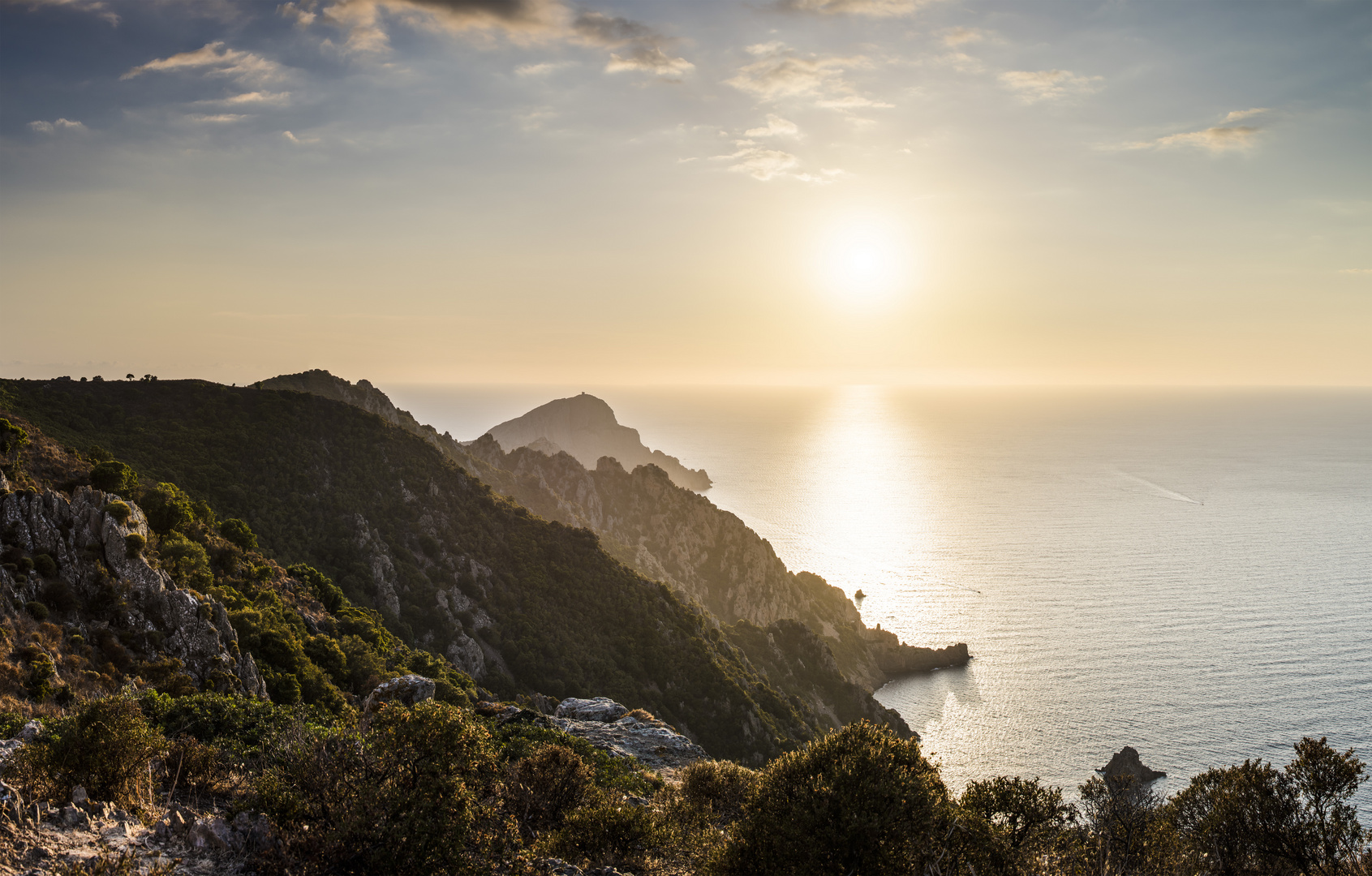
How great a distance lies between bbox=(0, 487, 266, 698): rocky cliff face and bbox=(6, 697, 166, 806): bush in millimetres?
17112

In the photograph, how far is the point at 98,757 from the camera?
17734 mm

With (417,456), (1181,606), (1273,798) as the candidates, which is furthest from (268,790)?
(1181,606)

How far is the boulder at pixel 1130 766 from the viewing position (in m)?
77.9

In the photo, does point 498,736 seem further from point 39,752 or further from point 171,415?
point 171,415

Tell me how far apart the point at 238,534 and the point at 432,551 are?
25.5 metres

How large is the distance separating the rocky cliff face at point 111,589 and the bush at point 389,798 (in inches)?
839

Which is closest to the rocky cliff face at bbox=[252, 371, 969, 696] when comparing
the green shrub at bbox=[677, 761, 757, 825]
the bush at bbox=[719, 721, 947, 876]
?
the green shrub at bbox=[677, 761, 757, 825]

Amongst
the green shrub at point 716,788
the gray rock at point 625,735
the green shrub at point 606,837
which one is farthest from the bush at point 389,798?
the gray rock at point 625,735

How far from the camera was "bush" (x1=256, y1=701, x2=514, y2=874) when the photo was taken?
1620 centimetres

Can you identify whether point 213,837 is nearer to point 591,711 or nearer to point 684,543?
point 591,711

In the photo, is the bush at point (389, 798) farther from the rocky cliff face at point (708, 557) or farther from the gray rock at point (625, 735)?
the rocky cliff face at point (708, 557)

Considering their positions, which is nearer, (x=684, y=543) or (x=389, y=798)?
(x=389, y=798)

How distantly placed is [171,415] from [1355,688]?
16283 cm

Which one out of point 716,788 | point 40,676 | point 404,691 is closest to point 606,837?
point 716,788
